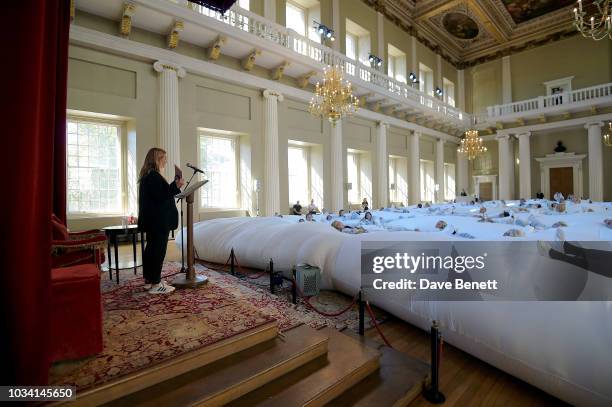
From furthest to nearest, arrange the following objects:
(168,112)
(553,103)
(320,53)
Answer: (553,103), (320,53), (168,112)

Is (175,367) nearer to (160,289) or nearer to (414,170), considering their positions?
(160,289)

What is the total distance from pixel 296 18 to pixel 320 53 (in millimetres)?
Result: 1860

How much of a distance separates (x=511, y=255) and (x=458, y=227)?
1.69 meters

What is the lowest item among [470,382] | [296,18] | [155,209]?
[470,382]

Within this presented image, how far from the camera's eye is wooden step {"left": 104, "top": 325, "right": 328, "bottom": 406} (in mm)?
1650

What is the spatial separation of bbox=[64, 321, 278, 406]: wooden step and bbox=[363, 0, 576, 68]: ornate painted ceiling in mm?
13700

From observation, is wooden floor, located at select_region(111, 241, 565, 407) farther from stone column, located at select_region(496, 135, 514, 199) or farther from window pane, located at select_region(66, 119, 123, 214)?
stone column, located at select_region(496, 135, 514, 199)

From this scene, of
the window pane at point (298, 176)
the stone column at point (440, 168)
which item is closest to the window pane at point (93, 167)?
the window pane at point (298, 176)

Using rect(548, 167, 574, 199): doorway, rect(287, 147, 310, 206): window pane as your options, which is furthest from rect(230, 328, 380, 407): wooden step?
rect(548, 167, 574, 199): doorway

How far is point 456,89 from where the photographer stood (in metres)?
18.2

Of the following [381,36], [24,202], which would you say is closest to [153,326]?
[24,202]

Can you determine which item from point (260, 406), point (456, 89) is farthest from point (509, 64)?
A: point (260, 406)

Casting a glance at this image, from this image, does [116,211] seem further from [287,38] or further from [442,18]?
[442,18]

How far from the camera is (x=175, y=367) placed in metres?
1.81
